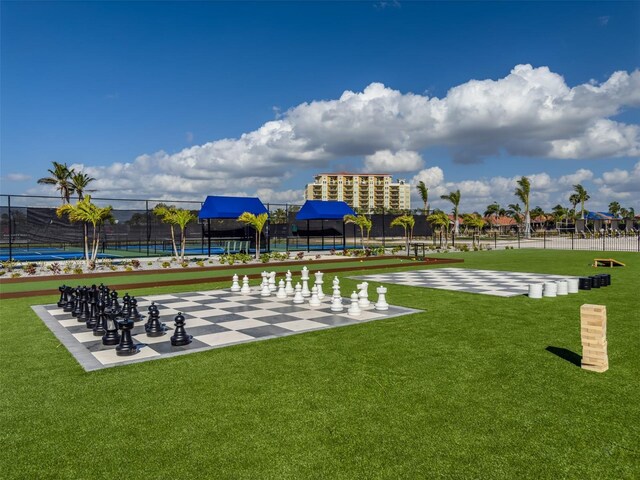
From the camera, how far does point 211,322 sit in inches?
310

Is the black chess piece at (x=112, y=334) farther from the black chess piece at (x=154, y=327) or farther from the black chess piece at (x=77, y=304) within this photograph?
the black chess piece at (x=77, y=304)

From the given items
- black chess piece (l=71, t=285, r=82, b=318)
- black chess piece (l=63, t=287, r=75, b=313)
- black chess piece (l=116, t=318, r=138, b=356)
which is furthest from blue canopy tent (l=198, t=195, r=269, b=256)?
black chess piece (l=116, t=318, r=138, b=356)

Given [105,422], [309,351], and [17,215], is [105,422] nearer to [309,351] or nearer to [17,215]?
[309,351]

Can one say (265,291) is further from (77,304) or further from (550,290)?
(550,290)

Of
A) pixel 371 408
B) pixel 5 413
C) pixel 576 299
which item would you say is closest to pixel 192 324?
pixel 5 413

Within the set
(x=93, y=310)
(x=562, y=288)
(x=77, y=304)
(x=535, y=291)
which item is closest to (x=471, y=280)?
(x=562, y=288)

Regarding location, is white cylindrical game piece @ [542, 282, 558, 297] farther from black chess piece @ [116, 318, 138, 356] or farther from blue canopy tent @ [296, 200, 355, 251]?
blue canopy tent @ [296, 200, 355, 251]

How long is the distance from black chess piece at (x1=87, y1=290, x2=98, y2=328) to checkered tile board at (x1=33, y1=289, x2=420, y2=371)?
0.14 m

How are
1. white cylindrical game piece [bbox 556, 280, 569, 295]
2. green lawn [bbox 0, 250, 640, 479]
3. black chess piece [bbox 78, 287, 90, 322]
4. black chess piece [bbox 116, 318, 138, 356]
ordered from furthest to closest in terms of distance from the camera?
white cylindrical game piece [bbox 556, 280, 569, 295] < black chess piece [bbox 78, 287, 90, 322] < black chess piece [bbox 116, 318, 138, 356] < green lawn [bbox 0, 250, 640, 479]

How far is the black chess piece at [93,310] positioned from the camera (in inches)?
296

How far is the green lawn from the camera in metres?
3.15

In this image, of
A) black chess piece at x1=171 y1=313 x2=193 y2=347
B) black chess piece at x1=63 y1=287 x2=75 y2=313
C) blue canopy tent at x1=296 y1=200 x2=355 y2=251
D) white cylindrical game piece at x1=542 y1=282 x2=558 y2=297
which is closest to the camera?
black chess piece at x1=171 y1=313 x2=193 y2=347

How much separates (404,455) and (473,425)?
0.82 meters

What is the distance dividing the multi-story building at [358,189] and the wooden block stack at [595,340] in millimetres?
156135
